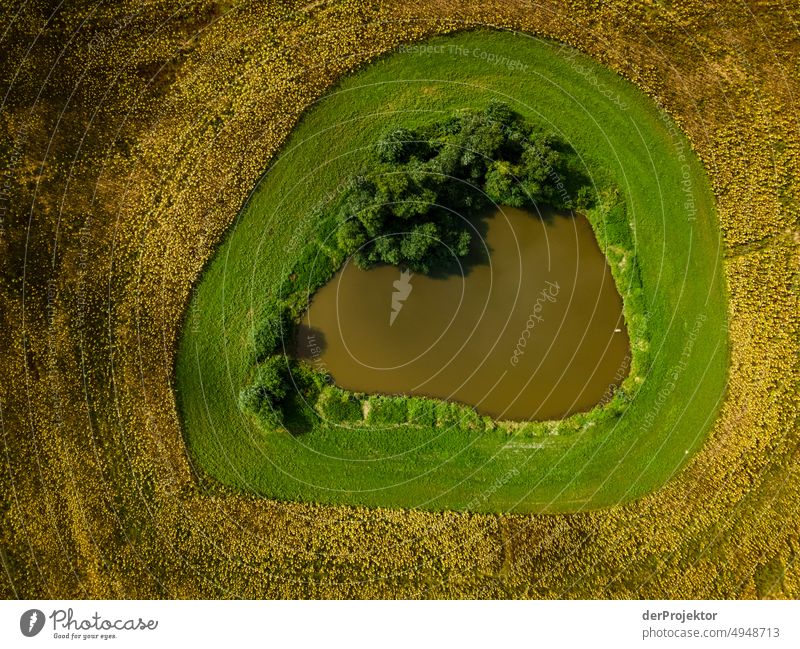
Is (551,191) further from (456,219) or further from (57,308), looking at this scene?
(57,308)

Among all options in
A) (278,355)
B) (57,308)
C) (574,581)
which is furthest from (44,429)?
(574,581)

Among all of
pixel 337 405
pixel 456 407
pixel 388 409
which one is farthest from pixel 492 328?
pixel 337 405

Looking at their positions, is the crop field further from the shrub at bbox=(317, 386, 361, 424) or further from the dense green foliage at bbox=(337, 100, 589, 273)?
the dense green foliage at bbox=(337, 100, 589, 273)
